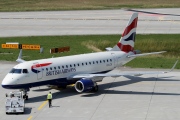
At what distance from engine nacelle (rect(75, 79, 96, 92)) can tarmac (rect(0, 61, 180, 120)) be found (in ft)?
2.04

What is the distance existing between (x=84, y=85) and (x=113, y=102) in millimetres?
3452

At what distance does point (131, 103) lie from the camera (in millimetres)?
46031

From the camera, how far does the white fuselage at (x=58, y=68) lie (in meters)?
46.6

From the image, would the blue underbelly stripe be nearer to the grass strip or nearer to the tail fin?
the tail fin

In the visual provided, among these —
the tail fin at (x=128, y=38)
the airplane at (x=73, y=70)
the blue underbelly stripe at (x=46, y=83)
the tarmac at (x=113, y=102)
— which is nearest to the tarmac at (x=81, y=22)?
the tail fin at (x=128, y=38)

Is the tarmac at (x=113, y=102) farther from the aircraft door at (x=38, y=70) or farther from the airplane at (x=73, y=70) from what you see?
the aircraft door at (x=38, y=70)

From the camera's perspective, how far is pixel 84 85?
48.5 metres

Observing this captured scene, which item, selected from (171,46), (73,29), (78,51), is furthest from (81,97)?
(73,29)

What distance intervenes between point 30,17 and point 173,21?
1114 inches

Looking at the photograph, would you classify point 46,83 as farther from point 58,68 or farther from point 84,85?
point 84,85

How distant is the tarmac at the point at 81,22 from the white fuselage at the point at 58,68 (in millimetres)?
34073

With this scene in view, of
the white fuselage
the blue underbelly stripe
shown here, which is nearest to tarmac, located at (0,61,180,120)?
the blue underbelly stripe

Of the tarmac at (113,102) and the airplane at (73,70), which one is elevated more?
the airplane at (73,70)

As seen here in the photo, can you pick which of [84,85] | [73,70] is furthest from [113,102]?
[73,70]
